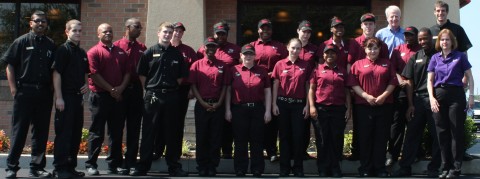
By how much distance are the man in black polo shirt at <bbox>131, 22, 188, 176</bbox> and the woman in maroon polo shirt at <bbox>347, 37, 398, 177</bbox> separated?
2389 millimetres

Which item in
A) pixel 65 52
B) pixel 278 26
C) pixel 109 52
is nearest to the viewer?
pixel 65 52

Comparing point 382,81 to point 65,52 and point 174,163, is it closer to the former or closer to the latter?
point 174,163

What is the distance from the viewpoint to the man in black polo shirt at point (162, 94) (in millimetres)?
9172

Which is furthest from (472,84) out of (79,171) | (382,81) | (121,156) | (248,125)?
(79,171)

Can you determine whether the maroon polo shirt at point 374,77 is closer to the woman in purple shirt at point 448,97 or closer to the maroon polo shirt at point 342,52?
the maroon polo shirt at point 342,52

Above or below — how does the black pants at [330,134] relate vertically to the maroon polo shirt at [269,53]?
below

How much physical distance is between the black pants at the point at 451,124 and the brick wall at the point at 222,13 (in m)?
4.41

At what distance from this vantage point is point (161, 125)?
939 cm

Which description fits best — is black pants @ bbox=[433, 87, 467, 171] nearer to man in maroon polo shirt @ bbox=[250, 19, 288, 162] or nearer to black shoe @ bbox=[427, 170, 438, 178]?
black shoe @ bbox=[427, 170, 438, 178]

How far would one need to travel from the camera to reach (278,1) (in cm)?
1242

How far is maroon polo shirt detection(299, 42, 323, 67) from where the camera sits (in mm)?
9594

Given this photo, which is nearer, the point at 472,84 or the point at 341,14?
the point at 472,84

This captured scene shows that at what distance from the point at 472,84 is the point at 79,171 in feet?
18.3

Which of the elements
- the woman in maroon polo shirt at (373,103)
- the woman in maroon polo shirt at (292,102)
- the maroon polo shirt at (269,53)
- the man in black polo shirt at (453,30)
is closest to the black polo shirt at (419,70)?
the woman in maroon polo shirt at (373,103)
